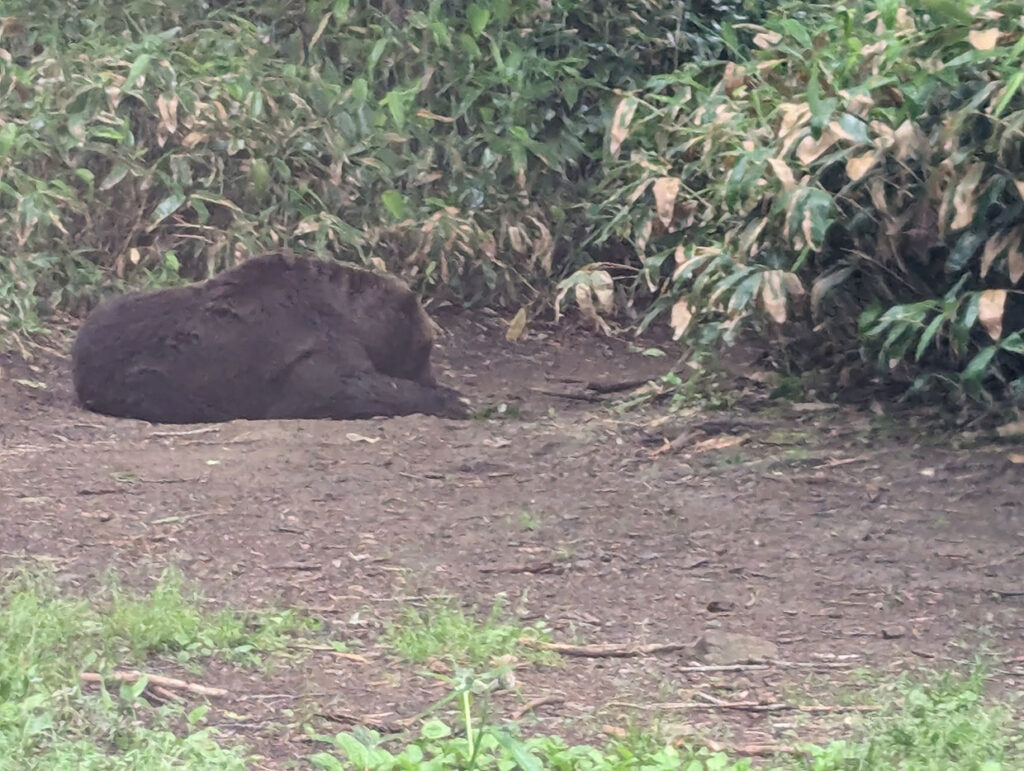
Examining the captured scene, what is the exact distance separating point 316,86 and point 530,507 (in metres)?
3.66

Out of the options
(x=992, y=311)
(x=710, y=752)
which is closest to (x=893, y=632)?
(x=710, y=752)

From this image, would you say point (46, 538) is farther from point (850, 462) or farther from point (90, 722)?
point (850, 462)

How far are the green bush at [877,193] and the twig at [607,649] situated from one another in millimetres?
1527

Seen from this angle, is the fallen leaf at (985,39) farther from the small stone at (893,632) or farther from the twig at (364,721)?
the twig at (364,721)

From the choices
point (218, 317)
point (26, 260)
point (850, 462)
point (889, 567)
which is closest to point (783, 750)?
point (889, 567)

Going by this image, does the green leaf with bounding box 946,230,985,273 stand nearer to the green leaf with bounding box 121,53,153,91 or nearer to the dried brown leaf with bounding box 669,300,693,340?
the dried brown leaf with bounding box 669,300,693,340

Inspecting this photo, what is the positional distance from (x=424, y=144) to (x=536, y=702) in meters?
4.81

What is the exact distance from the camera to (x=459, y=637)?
286cm

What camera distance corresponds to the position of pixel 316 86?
6812 mm

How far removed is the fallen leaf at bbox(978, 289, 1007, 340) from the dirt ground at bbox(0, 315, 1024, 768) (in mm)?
412

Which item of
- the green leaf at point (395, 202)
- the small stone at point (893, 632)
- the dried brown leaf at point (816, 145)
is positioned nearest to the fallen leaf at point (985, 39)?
the dried brown leaf at point (816, 145)

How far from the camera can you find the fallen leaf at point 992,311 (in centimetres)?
383

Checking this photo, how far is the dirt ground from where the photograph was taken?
2668 millimetres

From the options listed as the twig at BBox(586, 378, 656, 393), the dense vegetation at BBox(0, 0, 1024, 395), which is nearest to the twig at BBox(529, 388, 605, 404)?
the twig at BBox(586, 378, 656, 393)
